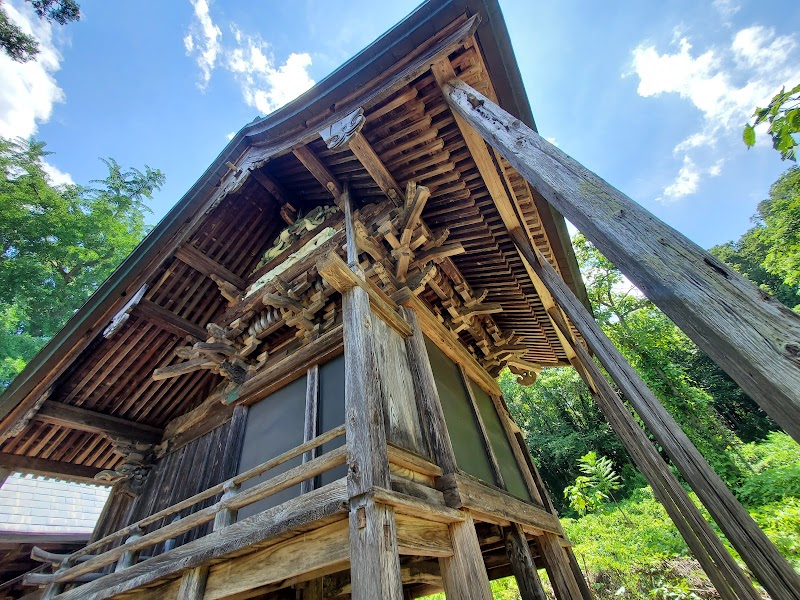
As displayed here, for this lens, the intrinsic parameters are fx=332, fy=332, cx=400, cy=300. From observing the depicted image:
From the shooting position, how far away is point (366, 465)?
81.9 inches

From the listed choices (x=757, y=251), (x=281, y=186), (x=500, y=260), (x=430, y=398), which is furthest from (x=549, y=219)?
(x=757, y=251)

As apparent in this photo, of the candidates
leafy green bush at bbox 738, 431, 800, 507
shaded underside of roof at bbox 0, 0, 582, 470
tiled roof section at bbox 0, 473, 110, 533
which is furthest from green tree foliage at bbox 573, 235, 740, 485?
tiled roof section at bbox 0, 473, 110, 533

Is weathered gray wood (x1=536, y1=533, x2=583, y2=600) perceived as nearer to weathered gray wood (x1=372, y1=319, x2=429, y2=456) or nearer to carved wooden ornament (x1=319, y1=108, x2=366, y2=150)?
weathered gray wood (x1=372, y1=319, x2=429, y2=456)

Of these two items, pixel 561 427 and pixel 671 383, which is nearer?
pixel 671 383

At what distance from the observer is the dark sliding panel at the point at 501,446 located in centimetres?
455

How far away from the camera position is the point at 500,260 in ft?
15.8

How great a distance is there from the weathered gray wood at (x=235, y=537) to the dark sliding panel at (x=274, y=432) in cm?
71

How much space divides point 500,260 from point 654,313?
15323 millimetres

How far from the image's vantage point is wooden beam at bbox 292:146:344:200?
14.6ft

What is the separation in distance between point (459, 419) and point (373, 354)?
1727 mm

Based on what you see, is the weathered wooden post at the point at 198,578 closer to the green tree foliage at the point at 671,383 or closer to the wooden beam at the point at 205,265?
the wooden beam at the point at 205,265

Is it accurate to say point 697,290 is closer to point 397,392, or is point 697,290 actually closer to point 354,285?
point 397,392

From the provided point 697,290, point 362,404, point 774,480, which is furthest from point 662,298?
point 774,480

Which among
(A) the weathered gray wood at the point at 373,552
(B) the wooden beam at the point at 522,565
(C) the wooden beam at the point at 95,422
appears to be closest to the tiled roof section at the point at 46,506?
(C) the wooden beam at the point at 95,422
